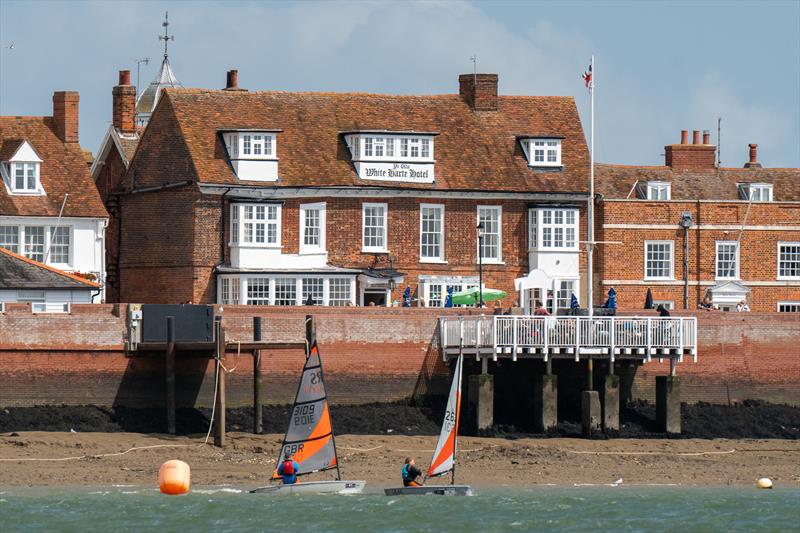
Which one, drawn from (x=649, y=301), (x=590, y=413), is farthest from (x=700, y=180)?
(x=590, y=413)

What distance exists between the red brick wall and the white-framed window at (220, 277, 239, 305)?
41.5 feet

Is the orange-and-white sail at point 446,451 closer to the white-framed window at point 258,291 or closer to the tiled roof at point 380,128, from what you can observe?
the white-framed window at point 258,291

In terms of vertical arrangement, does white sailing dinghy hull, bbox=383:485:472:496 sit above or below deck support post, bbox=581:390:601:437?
below

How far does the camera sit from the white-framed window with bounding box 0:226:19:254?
6781cm

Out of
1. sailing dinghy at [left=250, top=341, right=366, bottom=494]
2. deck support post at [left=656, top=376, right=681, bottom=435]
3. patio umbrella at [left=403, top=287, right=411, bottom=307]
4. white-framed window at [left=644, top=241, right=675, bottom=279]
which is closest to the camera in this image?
sailing dinghy at [left=250, top=341, right=366, bottom=494]

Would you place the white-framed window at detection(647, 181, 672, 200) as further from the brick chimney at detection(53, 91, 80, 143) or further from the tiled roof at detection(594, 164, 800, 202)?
the brick chimney at detection(53, 91, 80, 143)

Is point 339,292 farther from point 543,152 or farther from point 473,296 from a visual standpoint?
point 543,152

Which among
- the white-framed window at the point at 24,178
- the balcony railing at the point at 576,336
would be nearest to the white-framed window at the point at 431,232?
the balcony railing at the point at 576,336

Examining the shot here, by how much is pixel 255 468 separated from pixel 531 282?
1278 cm

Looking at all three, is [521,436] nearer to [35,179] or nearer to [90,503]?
[90,503]

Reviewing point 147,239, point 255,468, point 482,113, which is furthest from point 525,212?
point 255,468

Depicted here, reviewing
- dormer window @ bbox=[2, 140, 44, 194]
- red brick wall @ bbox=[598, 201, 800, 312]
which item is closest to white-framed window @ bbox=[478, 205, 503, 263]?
red brick wall @ bbox=[598, 201, 800, 312]

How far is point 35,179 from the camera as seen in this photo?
68.9 meters

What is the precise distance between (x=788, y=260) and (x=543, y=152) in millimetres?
9153
